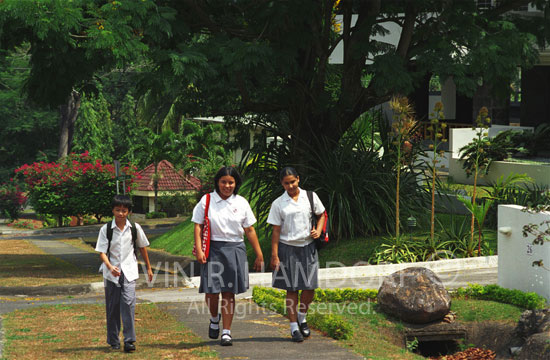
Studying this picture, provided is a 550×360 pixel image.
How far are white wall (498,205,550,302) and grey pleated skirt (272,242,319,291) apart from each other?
3.58 m

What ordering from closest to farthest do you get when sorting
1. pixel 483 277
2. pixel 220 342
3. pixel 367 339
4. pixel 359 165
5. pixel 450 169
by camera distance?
pixel 220 342 < pixel 367 339 < pixel 483 277 < pixel 359 165 < pixel 450 169

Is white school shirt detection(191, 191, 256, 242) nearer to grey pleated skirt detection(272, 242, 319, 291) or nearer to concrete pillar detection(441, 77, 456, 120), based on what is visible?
grey pleated skirt detection(272, 242, 319, 291)

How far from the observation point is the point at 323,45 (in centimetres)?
1706

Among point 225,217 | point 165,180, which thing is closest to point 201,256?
point 225,217

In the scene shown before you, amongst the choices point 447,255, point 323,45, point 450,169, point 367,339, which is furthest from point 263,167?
point 367,339

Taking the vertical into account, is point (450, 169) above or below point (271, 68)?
below

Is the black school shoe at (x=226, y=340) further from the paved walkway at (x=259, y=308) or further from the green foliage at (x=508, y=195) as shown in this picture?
the green foliage at (x=508, y=195)

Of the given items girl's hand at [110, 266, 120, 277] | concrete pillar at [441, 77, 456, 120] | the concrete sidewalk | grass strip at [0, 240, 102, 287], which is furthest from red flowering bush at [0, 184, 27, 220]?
girl's hand at [110, 266, 120, 277]

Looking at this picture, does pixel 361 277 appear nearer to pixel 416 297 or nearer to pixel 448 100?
pixel 416 297

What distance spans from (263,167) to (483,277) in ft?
19.9

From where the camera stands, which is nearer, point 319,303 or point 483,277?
point 319,303

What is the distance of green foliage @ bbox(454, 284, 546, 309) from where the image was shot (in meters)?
10.4

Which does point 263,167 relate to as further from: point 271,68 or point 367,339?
point 367,339

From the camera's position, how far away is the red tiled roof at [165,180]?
45.9 m
